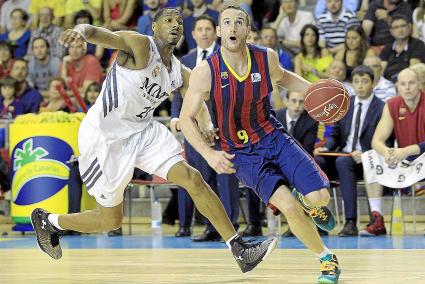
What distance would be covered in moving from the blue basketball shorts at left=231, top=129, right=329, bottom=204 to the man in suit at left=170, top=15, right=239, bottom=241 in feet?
11.1

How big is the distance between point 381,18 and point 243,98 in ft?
20.6

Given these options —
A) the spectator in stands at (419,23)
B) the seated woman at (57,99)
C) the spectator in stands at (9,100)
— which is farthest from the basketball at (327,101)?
the spectator in stands at (9,100)

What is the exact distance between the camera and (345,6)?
41.5ft

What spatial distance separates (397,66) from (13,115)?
4685mm

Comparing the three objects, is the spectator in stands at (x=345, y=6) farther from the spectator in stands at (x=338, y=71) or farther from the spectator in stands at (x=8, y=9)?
the spectator in stands at (x=8, y=9)

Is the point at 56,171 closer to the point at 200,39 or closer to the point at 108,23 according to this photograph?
the point at 200,39

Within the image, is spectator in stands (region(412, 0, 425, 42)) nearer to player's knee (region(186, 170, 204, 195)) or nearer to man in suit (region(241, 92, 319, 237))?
man in suit (region(241, 92, 319, 237))

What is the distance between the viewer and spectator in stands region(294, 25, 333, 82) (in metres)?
11.9

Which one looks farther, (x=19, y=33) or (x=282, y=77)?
(x=19, y=33)

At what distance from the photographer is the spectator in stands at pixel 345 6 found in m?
12.7

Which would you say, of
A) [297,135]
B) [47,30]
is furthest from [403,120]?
[47,30]

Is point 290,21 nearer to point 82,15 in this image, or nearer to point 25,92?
point 82,15

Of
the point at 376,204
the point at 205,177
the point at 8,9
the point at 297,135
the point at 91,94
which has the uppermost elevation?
the point at 8,9

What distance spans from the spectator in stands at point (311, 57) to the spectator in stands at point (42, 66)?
3.58 meters
